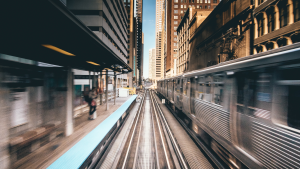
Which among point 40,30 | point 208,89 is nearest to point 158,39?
point 208,89

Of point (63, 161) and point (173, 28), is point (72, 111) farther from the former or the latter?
point (173, 28)

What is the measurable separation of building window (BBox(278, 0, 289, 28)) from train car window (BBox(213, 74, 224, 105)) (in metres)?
11.7

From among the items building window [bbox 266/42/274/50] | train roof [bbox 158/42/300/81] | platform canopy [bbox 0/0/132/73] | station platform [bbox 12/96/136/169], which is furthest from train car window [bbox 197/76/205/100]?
building window [bbox 266/42/274/50]

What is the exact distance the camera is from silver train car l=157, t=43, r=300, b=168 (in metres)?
1.61

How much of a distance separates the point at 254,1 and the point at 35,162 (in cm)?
1975

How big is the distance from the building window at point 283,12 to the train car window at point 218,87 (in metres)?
11.7

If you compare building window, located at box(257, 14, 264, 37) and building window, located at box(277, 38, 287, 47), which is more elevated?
building window, located at box(257, 14, 264, 37)

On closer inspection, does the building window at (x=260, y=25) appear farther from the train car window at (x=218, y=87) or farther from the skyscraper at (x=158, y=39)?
the skyscraper at (x=158, y=39)

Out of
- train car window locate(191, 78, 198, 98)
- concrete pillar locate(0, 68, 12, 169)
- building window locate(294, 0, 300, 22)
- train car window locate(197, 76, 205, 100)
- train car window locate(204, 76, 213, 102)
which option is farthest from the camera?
building window locate(294, 0, 300, 22)

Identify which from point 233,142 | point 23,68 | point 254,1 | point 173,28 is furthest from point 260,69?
point 173,28

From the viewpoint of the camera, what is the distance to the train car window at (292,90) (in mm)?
1597

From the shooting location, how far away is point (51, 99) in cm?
289

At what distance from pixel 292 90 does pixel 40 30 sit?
4664 mm

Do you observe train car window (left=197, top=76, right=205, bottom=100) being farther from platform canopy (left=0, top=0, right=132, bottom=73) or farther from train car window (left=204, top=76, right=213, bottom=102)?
platform canopy (left=0, top=0, right=132, bottom=73)
